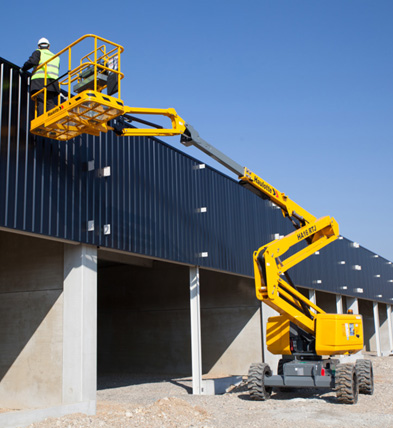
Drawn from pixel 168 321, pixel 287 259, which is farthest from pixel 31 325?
pixel 168 321

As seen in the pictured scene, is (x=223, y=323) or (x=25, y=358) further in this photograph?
(x=223, y=323)

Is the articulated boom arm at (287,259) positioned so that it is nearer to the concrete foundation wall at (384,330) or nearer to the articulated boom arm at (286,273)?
the articulated boom arm at (286,273)

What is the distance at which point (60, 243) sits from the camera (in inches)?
478

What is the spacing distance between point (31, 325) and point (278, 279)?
6469 millimetres

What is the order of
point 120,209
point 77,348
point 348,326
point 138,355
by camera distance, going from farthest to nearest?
point 138,355 < point 348,326 < point 120,209 < point 77,348

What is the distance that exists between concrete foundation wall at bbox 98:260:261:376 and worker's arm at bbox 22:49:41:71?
12297 mm

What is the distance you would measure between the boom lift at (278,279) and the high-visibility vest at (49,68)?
0.41 ft

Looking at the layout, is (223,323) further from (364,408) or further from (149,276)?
(364,408)

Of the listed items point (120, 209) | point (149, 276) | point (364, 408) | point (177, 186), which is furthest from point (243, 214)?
point (364, 408)

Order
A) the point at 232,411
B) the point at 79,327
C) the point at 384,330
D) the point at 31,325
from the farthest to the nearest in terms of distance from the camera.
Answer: the point at 384,330, the point at 232,411, the point at 31,325, the point at 79,327

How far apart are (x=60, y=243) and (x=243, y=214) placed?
913 centimetres

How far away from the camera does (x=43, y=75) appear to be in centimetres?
1095

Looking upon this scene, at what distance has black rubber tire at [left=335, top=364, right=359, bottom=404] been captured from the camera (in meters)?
13.1

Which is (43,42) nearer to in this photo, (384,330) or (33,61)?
(33,61)
